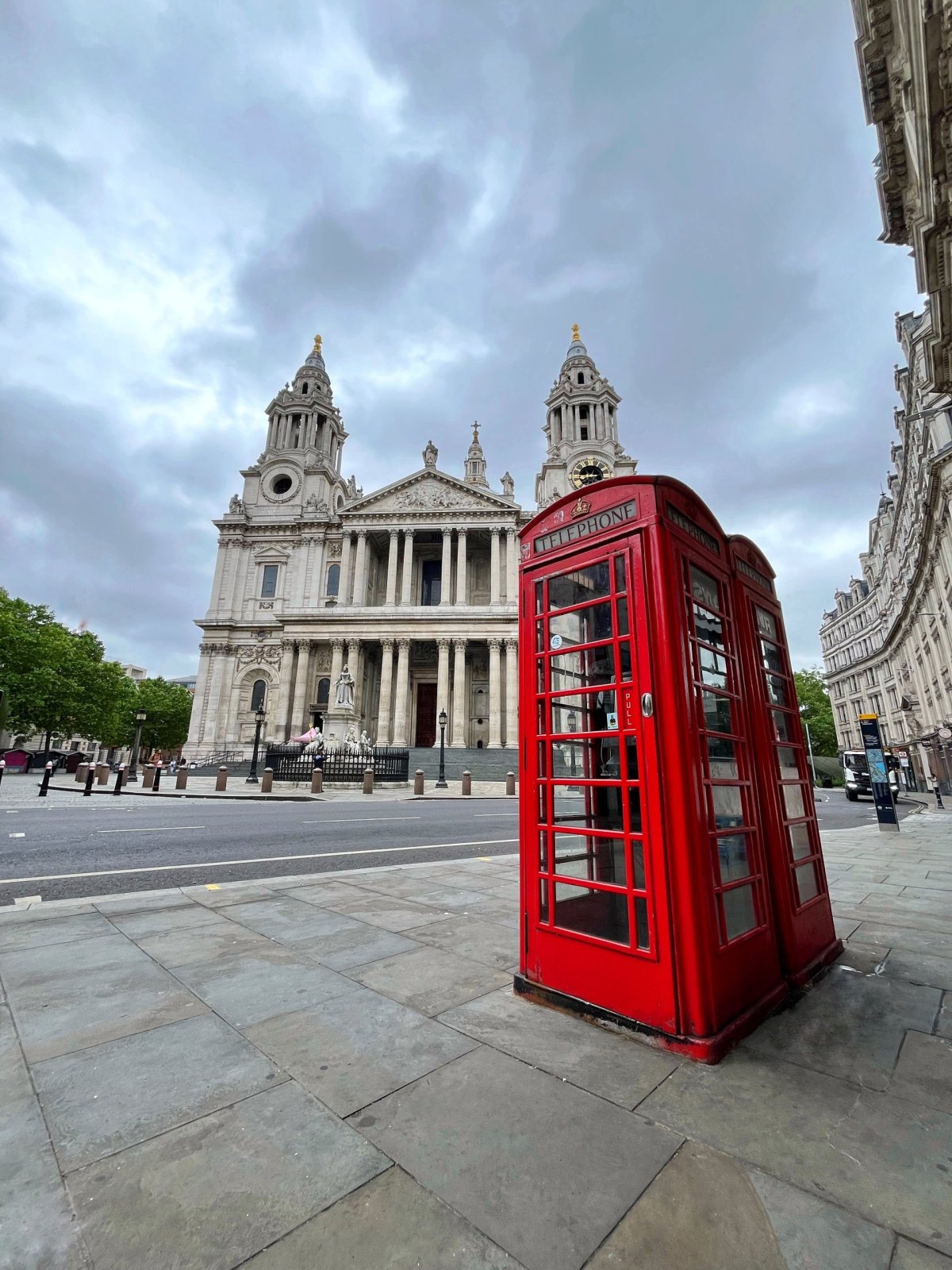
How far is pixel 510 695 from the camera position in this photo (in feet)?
138

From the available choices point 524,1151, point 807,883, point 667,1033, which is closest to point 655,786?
point 667,1033

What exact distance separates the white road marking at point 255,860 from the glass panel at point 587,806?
5.68 m

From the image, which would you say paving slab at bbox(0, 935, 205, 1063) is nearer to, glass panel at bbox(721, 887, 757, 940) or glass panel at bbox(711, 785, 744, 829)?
glass panel at bbox(721, 887, 757, 940)

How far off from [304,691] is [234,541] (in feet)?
53.4

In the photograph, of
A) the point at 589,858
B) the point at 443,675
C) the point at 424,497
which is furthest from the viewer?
the point at 424,497

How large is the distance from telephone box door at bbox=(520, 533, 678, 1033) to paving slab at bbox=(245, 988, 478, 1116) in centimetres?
75

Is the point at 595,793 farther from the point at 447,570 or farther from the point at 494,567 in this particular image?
the point at 494,567

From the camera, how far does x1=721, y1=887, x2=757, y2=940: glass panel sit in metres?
2.85

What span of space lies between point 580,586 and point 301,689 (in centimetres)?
4178

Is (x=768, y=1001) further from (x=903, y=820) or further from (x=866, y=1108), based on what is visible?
(x=903, y=820)

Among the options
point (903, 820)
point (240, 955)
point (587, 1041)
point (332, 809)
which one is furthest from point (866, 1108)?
point (903, 820)

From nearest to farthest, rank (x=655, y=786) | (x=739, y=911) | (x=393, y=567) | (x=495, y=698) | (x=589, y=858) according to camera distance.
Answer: (x=655, y=786), (x=739, y=911), (x=589, y=858), (x=495, y=698), (x=393, y=567)

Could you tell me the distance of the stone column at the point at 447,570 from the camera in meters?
45.5

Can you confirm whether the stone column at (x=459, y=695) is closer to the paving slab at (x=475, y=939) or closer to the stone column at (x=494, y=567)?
the stone column at (x=494, y=567)
